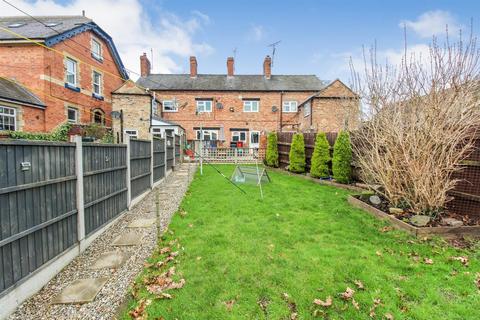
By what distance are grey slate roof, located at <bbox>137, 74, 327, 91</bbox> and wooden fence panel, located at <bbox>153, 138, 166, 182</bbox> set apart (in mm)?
14625

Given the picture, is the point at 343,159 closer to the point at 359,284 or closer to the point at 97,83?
the point at 359,284

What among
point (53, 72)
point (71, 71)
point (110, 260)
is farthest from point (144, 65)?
point (110, 260)

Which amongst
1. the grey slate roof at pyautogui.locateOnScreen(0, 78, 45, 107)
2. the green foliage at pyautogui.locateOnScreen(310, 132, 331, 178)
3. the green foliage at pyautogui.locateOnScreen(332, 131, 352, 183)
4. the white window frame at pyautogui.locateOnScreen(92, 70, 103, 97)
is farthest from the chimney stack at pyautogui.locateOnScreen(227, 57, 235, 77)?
the green foliage at pyautogui.locateOnScreen(332, 131, 352, 183)

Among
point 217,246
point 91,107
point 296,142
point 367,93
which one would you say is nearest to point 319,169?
point 296,142

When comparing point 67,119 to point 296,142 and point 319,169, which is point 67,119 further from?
point 319,169

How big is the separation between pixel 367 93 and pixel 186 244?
6.32 metres

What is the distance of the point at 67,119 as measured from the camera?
15.7 meters

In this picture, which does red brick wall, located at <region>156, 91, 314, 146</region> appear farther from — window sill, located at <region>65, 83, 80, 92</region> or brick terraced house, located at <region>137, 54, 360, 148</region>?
window sill, located at <region>65, 83, 80, 92</region>

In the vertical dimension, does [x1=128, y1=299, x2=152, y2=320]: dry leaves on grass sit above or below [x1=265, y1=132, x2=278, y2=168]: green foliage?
below

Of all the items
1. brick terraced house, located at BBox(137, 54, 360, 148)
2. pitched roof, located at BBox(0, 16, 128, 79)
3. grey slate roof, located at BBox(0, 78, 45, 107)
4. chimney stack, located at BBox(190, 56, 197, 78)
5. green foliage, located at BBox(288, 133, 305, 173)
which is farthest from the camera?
chimney stack, located at BBox(190, 56, 197, 78)

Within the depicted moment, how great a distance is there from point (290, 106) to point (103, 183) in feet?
71.3

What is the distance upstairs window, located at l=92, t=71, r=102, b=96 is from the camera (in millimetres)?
18516

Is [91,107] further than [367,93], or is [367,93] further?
[91,107]

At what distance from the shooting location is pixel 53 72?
14523mm
